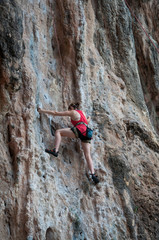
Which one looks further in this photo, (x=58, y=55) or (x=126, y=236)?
(x=58, y=55)

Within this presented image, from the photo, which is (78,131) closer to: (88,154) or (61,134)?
(61,134)

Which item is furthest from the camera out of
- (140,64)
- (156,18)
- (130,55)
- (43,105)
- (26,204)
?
(156,18)

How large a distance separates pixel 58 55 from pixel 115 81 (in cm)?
192

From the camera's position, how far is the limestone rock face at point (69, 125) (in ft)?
13.5

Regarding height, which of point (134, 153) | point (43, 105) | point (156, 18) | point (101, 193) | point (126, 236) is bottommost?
point (126, 236)

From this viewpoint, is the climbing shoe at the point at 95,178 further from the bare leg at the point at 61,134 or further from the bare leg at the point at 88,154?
the bare leg at the point at 61,134

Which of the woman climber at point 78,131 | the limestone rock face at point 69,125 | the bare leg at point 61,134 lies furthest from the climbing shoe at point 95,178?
the bare leg at point 61,134

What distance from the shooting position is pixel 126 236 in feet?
15.9

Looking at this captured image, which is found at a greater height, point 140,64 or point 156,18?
point 156,18

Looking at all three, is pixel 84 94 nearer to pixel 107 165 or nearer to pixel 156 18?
pixel 107 165

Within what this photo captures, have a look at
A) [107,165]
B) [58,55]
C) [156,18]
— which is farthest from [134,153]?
[156,18]

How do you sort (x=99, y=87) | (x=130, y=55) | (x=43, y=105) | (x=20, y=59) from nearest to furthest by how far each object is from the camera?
1. (x=20, y=59)
2. (x=43, y=105)
3. (x=99, y=87)
4. (x=130, y=55)

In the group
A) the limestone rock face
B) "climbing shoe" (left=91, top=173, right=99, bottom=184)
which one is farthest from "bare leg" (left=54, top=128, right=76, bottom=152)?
"climbing shoe" (left=91, top=173, right=99, bottom=184)

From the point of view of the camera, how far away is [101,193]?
5070 mm
